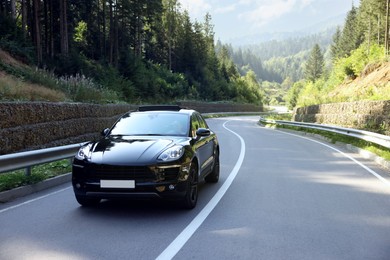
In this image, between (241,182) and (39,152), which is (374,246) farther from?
(39,152)

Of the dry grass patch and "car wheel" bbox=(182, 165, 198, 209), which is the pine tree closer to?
the dry grass patch

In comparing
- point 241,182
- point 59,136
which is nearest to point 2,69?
point 59,136

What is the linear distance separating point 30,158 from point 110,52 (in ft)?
151

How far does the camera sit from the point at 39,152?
8.76 metres

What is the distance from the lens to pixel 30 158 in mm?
8414

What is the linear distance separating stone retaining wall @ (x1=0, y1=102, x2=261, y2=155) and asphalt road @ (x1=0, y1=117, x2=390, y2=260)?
9.79 feet

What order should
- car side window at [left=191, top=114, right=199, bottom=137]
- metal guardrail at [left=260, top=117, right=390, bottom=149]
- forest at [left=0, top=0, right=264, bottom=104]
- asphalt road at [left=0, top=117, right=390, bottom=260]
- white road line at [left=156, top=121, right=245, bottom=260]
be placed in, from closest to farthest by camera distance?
white road line at [left=156, top=121, right=245, bottom=260] → asphalt road at [left=0, top=117, right=390, bottom=260] → car side window at [left=191, top=114, right=199, bottom=137] → metal guardrail at [left=260, top=117, right=390, bottom=149] → forest at [left=0, top=0, right=264, bottom=104]

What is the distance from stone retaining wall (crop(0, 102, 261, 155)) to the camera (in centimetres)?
1075

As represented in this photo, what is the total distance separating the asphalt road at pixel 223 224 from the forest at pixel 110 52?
26.9 ft

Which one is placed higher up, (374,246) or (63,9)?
(63,9)

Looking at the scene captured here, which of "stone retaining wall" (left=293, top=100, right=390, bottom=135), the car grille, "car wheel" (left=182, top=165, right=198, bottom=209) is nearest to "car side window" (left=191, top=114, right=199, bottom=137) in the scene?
"car wheel" (left=182, top=165, right=198, bottom=209)

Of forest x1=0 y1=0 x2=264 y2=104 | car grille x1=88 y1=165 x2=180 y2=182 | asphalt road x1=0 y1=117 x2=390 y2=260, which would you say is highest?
forest x1=0 y1=0 x2=264 y2=104

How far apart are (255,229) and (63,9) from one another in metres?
38.3

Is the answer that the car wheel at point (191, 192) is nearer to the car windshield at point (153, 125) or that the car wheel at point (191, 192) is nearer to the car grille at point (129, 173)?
the car grille at point (129, 173)
